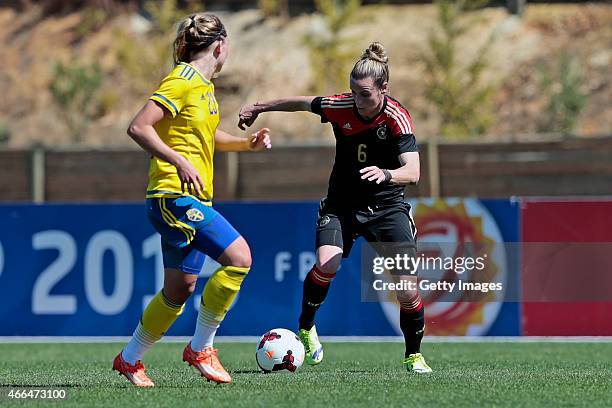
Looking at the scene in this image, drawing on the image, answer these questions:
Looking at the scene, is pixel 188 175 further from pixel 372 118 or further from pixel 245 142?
pixel 372 118

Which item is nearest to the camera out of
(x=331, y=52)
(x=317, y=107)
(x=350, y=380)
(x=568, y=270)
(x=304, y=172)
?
(x=350, y=380)

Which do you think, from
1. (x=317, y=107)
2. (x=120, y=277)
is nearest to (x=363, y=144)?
(x=317, y=107)

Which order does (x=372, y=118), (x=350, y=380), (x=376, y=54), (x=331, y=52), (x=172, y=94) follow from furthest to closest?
(x=331, y=52)
(x=372, y=118)
(x=376, y=54)
(x=350, y=380)
(x=172, y=94)

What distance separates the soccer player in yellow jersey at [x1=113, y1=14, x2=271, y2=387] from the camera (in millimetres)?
6238

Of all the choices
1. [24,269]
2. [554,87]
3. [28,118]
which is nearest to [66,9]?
[28,118]

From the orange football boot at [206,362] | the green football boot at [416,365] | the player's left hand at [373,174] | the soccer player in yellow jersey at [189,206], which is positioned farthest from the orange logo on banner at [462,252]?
the soccer player in yellow jersey at [189,206]

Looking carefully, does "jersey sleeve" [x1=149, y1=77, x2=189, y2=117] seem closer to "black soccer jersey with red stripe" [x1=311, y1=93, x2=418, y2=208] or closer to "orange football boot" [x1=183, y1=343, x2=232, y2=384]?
"orange football boot" [x1=183, y1=343, x2=232, y2=384]

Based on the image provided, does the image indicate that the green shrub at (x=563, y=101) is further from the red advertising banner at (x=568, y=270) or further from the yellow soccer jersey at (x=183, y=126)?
the yellow soccer jersey at (x=183, y=126)

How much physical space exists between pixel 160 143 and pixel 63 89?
2012 cm

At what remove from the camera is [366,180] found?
24.7 feet

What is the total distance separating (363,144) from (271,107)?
24.1 inches

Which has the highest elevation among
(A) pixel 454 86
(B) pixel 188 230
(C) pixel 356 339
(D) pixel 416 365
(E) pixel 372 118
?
(E) pixel 372 118

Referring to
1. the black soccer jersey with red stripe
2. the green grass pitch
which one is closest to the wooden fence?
the green grass pitch

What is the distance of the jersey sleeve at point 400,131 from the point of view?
291 inches
